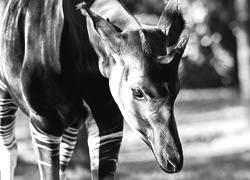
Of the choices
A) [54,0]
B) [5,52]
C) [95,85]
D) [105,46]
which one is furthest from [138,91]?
[5,52]

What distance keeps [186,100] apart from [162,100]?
10607mm

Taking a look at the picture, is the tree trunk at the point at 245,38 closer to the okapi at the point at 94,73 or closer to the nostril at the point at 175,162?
the okapi at the point at 94,73

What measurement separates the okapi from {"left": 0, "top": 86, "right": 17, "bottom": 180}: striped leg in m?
0.03

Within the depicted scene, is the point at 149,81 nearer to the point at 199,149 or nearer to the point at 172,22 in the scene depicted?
the point at 172,22

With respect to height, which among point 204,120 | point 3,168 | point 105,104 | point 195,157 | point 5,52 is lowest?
point 204,120

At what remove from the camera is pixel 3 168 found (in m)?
3.51

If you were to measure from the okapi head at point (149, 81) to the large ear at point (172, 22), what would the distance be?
0.08m

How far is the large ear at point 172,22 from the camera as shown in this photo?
2.47 m

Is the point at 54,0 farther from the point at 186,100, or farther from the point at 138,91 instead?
the point at 186,100

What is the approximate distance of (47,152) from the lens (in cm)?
286

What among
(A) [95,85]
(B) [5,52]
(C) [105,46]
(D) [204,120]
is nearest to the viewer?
(C) [105,46]

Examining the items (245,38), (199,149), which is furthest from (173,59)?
(245,38)

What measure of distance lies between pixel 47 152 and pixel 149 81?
883 mm

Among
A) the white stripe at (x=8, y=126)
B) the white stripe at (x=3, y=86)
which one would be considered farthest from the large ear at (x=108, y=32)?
the white stripe at (x=8, y=126)
